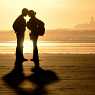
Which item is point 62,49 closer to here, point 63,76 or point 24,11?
point 24,11

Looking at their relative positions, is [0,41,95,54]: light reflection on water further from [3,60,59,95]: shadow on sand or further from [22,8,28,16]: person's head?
[3,60,59,95]: shadow on sand

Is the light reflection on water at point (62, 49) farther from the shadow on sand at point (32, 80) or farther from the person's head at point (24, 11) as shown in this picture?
the shadow on sand at point (32, 80)

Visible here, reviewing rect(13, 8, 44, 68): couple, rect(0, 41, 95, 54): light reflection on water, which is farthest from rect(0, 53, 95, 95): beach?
rect(0, 41, 95, 54): light reflection on water

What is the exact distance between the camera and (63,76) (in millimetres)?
14102

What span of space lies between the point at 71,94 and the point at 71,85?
1.33 m

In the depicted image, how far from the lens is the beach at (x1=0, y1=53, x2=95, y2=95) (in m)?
11.7

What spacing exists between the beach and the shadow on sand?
21 mm

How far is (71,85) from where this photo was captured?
490 inches

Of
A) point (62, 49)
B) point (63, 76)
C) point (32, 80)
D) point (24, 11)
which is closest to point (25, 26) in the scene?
point (24, 11)

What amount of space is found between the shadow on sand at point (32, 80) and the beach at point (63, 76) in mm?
21

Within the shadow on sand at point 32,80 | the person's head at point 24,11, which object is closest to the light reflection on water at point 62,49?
the person's head at point 24,11

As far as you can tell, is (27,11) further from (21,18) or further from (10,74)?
(10,74)

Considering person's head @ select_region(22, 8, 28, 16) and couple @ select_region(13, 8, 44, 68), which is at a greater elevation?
person's head @ select_region(22, 8, 28, 16)

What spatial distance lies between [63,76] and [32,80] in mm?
1008
